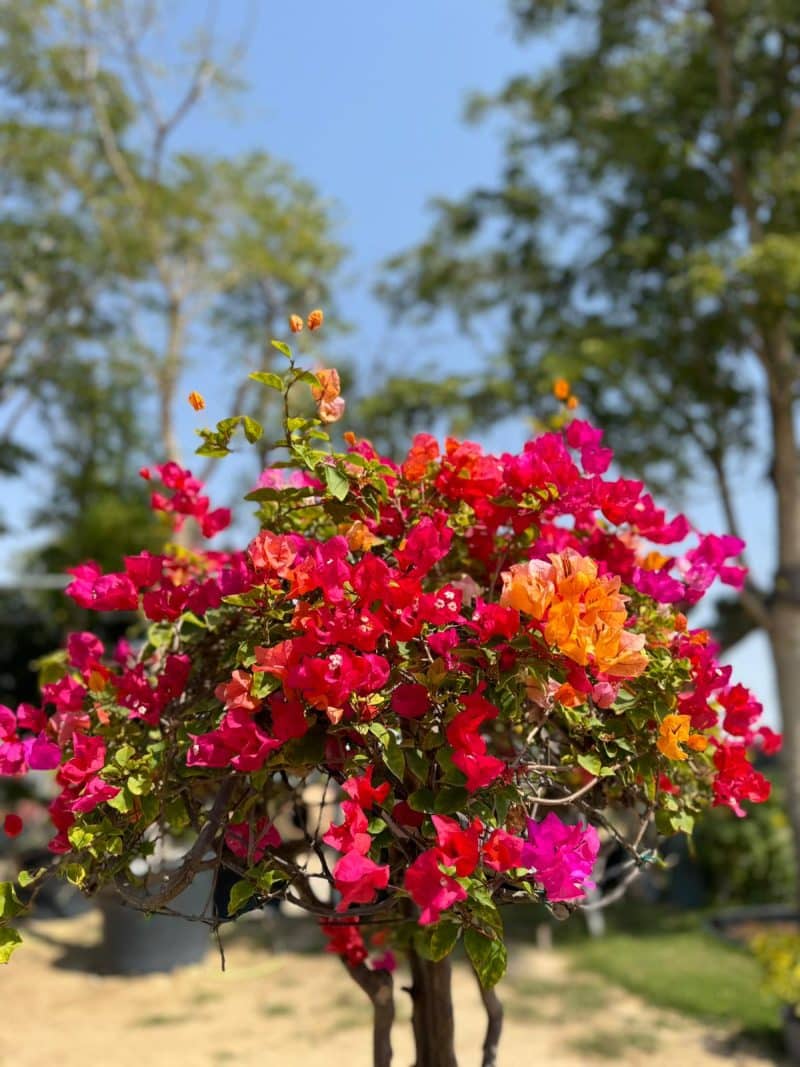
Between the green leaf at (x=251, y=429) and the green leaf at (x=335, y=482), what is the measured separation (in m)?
0.10

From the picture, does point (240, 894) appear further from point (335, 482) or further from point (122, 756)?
point (335, 482)

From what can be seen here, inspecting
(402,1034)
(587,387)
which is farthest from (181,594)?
(587,387)

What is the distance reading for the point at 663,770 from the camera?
53.7 inches

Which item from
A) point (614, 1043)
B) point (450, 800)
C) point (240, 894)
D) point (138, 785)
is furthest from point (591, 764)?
point (614, 1043)

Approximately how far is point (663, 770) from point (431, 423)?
24.6 feet

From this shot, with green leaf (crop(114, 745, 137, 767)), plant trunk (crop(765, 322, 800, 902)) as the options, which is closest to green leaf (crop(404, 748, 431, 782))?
green leaf (crop(114, 745, 137, 767))

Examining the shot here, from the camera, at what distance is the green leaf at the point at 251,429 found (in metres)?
1.19

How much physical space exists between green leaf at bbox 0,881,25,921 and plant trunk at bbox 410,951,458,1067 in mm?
792

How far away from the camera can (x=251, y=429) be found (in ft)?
3.94

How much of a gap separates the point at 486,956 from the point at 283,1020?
4.34 m

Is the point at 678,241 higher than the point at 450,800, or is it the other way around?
the point at 678,241

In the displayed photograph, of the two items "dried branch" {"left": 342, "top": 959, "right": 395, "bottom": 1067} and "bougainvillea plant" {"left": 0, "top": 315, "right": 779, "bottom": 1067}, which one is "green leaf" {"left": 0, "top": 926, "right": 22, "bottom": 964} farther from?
"dried branch" {"left": 342, "top": 959, "right": 395, "bottom": 1067}

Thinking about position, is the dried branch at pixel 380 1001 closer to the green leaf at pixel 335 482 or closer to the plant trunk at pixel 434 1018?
the plant trunk at pixel 434 1018

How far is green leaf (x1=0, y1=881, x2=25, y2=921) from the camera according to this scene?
1.14 meters
